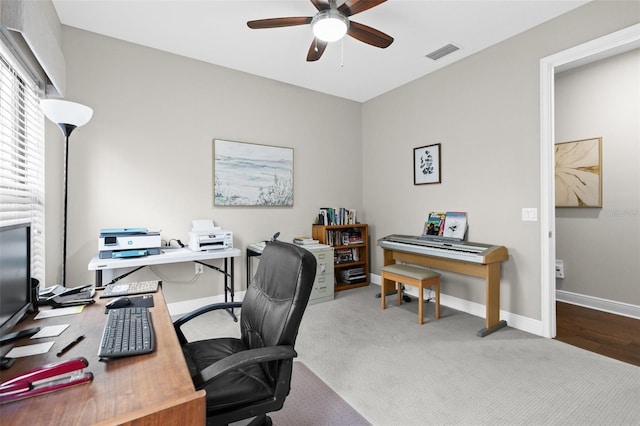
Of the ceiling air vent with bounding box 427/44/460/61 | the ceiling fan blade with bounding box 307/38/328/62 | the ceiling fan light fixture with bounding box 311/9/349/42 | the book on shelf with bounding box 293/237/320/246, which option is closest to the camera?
the ceiling fan light fixture with bounding box 311/9/349/42

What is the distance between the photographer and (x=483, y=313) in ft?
10.6

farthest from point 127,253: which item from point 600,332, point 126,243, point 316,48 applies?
point 600,332

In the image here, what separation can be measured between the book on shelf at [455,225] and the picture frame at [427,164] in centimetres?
Answer: 45

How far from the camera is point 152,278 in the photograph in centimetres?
317

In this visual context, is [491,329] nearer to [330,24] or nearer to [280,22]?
[330,24]

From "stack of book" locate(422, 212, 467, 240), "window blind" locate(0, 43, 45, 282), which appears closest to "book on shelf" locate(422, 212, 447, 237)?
"stack of book" locate(422, 212, 467, 240)

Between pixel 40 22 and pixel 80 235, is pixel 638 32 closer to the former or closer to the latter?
pixel 40 22

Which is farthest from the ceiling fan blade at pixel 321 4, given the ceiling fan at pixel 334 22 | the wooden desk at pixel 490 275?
the wooden desk at pixel 490 275

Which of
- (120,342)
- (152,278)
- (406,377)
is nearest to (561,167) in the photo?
(406,377)

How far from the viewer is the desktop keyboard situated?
1012mm

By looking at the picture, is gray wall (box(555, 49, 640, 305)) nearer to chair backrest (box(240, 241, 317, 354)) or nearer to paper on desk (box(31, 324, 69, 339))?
chair backrest (box(240, 241, 317, 354))

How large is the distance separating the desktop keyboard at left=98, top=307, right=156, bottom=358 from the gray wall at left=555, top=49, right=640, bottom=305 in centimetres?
424

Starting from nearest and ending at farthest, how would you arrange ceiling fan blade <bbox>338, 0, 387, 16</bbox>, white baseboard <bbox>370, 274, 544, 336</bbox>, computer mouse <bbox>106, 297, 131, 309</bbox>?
computer mouse <bbox>106, 297, 131, 309</bbox>
ceiling fan blade <bbox>338, 0, 387, 16</bbox>
white baseboard <bbox>370, 274, 544, 336</bbox>

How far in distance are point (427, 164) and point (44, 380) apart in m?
3.73
